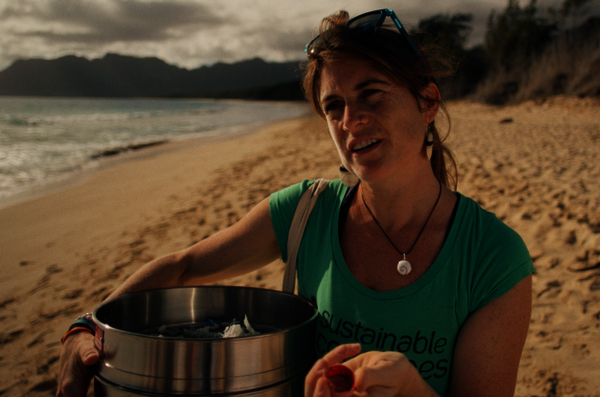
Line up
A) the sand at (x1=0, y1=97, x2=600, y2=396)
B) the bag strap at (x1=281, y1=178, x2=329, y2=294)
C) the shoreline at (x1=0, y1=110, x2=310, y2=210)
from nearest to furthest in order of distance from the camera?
the bag strap at (x1=281, y1=178, x2=329, y2=294) < the sand at (x1=0, y1=97, x2=600, y2=396) < the shoreline at (x1=0, y1=110, x2=310, y2=210)

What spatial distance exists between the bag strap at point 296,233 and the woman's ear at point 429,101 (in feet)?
1.47

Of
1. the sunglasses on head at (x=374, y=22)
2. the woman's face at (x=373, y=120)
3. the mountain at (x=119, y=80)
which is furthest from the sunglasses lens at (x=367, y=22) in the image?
the mountain at (x=119, y=80)

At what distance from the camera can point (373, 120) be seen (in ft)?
4.24

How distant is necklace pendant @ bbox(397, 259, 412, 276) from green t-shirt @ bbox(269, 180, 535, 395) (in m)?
0.05

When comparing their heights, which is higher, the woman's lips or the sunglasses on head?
the sunglasses on head

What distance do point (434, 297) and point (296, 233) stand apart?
1.64 ft

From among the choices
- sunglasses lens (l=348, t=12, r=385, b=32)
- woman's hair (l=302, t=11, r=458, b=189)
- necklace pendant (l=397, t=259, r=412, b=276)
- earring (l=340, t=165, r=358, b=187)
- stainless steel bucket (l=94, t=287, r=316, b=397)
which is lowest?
stainless steel bucket (l=94, t=287, r=316, b=397)

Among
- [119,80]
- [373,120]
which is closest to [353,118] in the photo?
[373,120]

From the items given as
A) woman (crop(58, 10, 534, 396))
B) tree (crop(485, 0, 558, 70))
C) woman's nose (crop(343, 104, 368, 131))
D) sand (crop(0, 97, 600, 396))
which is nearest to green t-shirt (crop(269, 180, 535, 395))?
woman (crop(58, 10, 534, 396))

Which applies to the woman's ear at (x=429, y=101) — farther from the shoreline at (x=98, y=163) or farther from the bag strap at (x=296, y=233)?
the shoreline at (x=98, y=163)

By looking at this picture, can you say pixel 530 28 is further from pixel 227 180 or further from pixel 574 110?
pixel 227 180

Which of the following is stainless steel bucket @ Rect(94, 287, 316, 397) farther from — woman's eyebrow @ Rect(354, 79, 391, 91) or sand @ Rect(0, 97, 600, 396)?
sand @ Rect(0, 97, 600, 396)

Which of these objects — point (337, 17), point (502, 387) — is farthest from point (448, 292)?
point (337, 17)

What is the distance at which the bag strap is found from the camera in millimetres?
1460
